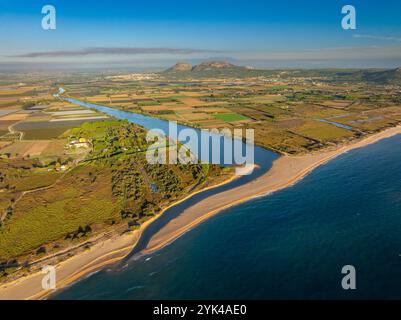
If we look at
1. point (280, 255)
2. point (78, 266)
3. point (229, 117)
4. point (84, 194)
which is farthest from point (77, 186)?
point (229, 117)

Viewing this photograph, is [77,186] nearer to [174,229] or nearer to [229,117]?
[174,229]

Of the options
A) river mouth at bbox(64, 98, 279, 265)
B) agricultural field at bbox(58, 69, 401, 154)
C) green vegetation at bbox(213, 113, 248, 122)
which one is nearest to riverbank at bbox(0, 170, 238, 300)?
river mouth at bbox(64, 98, 279, 265)

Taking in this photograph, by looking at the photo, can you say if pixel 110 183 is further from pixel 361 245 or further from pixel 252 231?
pixel 361 245

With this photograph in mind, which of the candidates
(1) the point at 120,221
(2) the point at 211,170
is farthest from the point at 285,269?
(2) the point at 211,170

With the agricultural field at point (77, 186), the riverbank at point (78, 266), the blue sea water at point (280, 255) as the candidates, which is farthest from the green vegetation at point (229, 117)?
the riverbank at point (78, 266)

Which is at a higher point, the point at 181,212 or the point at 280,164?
the point at 280,164

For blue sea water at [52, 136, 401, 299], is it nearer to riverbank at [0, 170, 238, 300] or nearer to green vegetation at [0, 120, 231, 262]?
riverbank at [0, 170, 238, 300]
